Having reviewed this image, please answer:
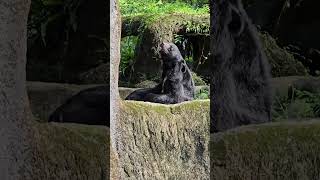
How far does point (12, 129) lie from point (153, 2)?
1.68 m

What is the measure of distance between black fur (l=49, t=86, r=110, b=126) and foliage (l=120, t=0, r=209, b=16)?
758mm

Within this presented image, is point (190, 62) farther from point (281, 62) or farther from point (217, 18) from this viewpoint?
point (281, 62)

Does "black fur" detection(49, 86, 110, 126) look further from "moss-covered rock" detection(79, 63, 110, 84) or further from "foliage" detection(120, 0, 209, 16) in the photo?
"foliage" detection(120, 0, 209, 16)

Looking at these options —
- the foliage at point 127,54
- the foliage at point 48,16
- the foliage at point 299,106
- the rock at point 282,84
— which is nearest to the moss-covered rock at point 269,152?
the foliage at point 299,106

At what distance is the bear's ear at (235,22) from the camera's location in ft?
15.9

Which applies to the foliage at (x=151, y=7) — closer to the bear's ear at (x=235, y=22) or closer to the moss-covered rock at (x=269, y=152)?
the bear's ear at (x=235, y=22)

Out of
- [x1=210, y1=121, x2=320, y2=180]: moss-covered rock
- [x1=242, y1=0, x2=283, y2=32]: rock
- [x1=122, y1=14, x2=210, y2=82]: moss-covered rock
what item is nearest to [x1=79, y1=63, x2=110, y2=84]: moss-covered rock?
[x1=122, y1=14, x2=210, y2=82]: moss-covered rock

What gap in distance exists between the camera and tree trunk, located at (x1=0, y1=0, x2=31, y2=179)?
5129 millimetres

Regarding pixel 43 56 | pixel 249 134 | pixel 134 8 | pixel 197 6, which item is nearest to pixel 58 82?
pixel 43 56

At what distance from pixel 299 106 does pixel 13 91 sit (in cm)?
249

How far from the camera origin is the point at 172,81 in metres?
4.98

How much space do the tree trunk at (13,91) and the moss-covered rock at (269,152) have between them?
171 centimetres

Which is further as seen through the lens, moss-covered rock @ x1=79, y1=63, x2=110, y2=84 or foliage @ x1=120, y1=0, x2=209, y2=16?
moss-covered rock @ x1=79, y1=63, x2=110, y2=84

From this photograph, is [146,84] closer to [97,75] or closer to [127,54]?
[127,54]
